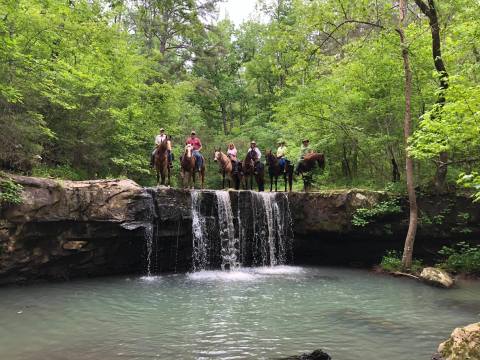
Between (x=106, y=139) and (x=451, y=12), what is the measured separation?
15052mm

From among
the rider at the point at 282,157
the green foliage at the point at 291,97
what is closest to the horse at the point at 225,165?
the rider at the point at 282,157

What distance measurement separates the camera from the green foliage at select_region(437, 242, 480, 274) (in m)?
14.0

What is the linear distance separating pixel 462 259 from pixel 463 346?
396 inches

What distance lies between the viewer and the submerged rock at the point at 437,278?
12.3m

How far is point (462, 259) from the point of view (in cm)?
1432

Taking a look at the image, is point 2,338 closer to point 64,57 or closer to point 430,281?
point 430,281

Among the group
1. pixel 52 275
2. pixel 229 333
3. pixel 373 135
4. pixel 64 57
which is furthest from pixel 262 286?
pixel 64 57

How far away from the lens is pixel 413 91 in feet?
55.3

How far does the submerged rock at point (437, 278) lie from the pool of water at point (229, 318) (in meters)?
0.38

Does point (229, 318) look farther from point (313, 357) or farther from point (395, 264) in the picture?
point (395, 264)

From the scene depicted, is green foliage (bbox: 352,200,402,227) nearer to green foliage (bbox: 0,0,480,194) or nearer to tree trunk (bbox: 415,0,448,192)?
green foliage (bbox: 0,0,480,194)

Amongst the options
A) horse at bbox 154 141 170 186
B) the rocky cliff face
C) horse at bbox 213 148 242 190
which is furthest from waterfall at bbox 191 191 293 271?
horse at bbox 213 148 242 190

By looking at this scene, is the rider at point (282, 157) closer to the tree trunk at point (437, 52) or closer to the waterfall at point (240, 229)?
the waterfall at point (240, 229)

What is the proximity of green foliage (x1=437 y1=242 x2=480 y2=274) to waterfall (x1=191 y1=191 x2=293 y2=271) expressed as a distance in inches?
229
